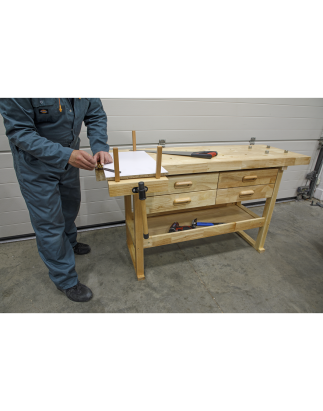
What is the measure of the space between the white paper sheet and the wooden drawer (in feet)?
0.64

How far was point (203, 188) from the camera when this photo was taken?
1649mm

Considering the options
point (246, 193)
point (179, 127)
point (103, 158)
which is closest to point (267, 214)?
point (246, 193)

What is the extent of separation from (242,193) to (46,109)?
153 cm

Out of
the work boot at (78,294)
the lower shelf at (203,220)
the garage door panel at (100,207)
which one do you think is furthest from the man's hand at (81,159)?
the garage door panel at (100,207)

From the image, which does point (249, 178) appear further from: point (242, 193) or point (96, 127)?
point (96, 127)

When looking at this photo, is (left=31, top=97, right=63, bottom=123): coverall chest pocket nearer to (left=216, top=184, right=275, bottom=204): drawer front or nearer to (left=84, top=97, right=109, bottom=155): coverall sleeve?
(left=84, top=97, right=109, bottom=155): coverall sleeve

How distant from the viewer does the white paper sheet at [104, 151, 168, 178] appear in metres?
1.31

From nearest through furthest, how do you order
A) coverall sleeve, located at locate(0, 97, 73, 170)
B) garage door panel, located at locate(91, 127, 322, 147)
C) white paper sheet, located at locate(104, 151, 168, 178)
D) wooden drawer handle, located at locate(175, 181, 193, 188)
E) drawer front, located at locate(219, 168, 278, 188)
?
coverall sleeve, located at locate(0, 97, 73, 170) < white paper sheet, located at locate(104, 151, 168, 178) < wooden drawer handle, located at locate(175, 181, 193, 188) < drawer front, located at locate(219, 168, 278, 188) < garage door panel, located at locate(91, 127, 322, 147)

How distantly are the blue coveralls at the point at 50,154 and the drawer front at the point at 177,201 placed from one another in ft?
1.92

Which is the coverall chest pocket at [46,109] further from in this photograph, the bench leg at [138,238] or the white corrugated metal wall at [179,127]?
the white corrugated metal wall at [179,127]

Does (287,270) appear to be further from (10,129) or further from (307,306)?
(10,129)

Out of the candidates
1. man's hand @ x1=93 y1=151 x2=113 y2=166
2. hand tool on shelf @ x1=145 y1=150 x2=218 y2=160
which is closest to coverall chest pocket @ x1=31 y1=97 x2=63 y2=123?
man's hand @ x1=93 y1=151 x2=113 y2=166

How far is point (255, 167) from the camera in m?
1.69

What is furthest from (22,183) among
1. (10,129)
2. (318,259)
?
(318,259)
